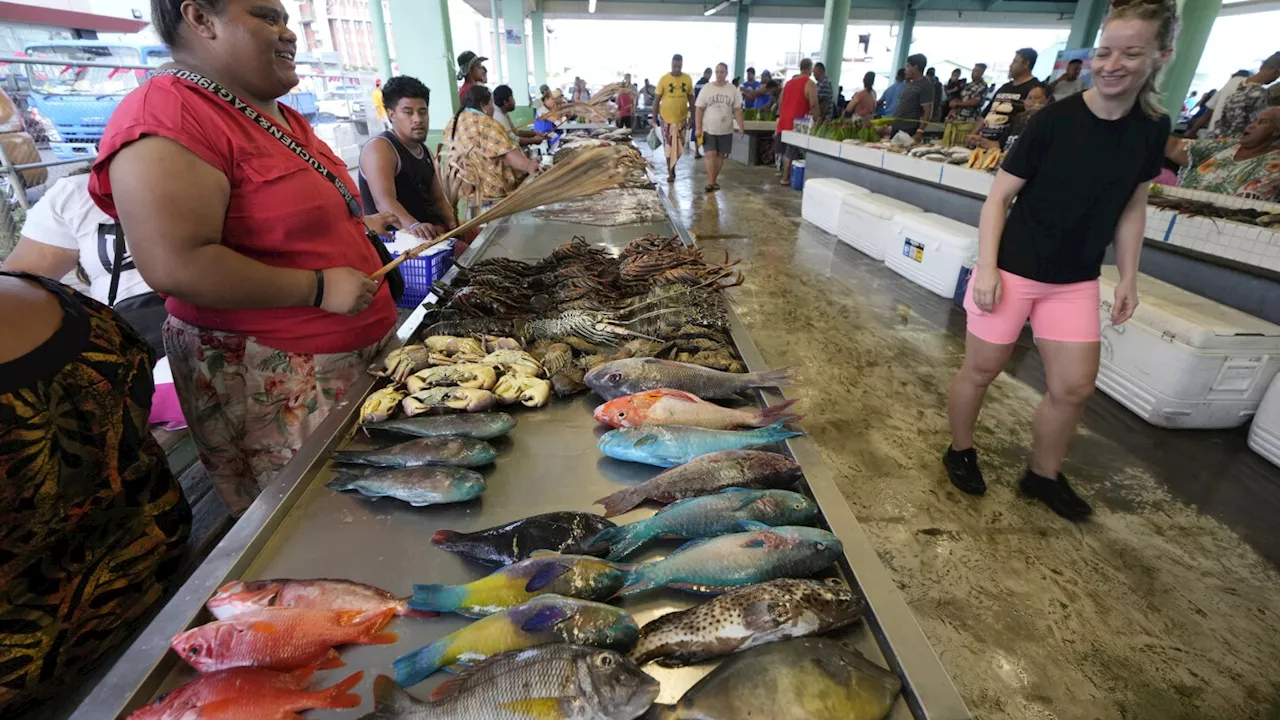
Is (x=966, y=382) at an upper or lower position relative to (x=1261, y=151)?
lower

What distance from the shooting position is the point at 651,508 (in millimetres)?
1349

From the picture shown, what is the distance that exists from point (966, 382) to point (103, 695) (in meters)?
3.02

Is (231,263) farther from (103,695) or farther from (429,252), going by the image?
(429,252)

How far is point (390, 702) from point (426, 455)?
65 cm

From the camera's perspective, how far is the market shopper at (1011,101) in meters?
6.03

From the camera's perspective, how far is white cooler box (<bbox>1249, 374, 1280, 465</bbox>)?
3.01m

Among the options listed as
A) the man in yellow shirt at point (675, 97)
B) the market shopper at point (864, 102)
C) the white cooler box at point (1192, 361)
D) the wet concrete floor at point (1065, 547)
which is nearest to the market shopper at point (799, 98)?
the market shopper at point (864, 102)

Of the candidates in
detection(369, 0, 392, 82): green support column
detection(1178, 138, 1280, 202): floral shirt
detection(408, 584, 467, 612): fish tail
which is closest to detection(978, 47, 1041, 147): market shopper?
detection(1178, 138, 1280, 202): floral shirt

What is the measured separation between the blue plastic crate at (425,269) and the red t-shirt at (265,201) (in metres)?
1.51

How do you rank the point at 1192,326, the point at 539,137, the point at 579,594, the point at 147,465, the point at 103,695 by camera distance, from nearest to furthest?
the point at 103,695
the point at 579,594
the point at 147,465
the point at 1192,326
the point at 539,137

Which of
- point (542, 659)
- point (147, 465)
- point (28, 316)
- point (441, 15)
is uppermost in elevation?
point (441, 15)

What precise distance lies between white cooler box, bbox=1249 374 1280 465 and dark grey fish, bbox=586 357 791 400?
9.96 feet

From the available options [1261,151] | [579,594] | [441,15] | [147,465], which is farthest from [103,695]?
[441,15]

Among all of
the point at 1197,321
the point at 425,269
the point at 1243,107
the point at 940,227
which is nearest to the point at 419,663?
the point at 425,269
